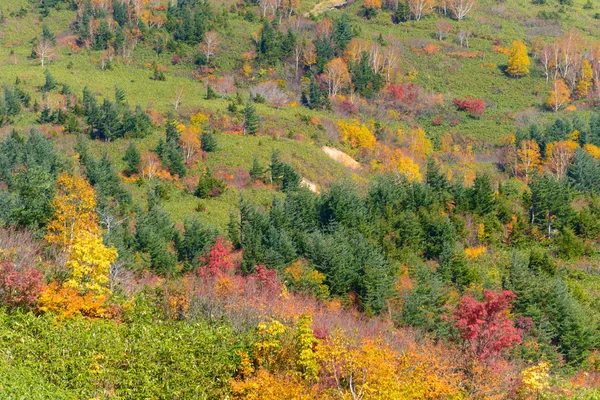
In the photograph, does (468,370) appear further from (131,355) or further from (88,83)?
(88,83)

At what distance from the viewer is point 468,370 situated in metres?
35.3

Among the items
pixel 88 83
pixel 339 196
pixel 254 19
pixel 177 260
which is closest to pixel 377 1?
pixel 254 19

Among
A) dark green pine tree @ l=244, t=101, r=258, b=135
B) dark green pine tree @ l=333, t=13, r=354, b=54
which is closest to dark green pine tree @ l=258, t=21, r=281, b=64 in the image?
dark green pine tree @ l=333, t=13, r=354, b=54

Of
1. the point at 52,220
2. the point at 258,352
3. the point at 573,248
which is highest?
the point at 258,352

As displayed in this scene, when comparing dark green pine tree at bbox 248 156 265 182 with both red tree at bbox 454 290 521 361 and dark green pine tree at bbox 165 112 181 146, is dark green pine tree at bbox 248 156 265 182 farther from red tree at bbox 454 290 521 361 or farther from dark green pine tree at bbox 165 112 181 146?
red tree at bbox 454 290 521 361

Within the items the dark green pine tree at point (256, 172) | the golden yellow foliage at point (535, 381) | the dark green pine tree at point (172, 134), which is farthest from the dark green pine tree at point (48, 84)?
the golden yellow foliage at point (535, 381)

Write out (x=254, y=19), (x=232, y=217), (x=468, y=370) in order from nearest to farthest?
(x=468, y=370)
(x=232, y=217)
(x=254, y=19)

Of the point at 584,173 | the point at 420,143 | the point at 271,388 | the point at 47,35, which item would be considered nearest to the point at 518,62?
the point at 420,143

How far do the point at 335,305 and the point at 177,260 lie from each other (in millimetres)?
16100

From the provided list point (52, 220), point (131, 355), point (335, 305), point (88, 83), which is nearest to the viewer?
point (131, 355)

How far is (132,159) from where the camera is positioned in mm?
75375

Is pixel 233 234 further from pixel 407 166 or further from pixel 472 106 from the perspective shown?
pixel 472 106

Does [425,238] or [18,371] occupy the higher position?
[18,371]

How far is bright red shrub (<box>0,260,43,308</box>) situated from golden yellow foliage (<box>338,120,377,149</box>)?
70806 mm
